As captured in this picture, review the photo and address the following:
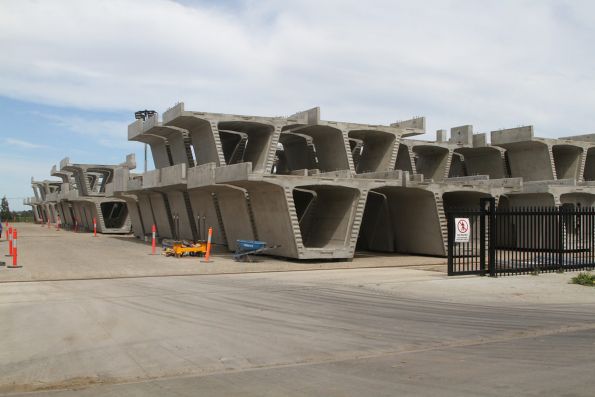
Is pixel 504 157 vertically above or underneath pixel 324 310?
above

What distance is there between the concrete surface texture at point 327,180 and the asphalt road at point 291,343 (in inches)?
497

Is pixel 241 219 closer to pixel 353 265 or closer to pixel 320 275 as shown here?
pixel 353 265

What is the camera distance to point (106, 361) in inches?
312

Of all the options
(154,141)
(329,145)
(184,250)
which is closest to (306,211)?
(184,250)

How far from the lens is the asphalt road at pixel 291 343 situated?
6.73 metres

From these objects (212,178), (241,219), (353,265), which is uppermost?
(212,178)

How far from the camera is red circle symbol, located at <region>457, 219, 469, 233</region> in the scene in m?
18.4

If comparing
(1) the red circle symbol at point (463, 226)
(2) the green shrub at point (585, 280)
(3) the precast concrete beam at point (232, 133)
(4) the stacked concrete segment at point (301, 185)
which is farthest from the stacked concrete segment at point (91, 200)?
(2) the green shrub at point (585, 280)

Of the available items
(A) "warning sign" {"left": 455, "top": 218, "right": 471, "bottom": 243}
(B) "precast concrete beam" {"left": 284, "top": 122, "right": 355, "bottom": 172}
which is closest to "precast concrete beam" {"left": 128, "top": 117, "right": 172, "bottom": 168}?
(B) "precast concrete beam" {"left": 284, "top": 122, "right": 355, "bottom": 172}

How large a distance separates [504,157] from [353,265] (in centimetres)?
2622

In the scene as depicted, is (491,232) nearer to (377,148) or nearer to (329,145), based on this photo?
(329,145)

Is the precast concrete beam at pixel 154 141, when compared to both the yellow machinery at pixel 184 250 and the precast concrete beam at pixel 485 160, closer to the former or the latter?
the yellow machinery at pixel 184 250

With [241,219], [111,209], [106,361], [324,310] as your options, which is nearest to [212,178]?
[241,219]

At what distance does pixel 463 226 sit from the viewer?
18547mm
